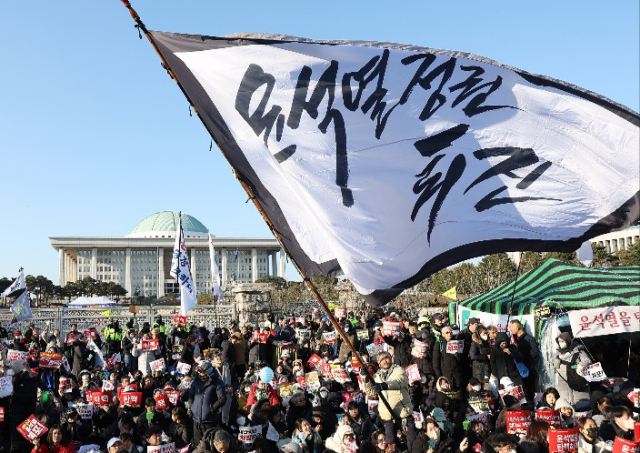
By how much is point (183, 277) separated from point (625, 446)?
44.1ft

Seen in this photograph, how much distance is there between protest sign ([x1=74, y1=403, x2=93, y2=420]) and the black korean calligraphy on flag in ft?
19.1

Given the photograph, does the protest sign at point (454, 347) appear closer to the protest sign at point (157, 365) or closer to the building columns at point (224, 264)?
the protest sign at point (157, 365)

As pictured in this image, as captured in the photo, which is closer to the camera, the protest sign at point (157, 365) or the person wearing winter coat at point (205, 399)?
the person wearing winter coat at point (205, 399)

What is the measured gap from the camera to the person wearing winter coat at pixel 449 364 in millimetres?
10078

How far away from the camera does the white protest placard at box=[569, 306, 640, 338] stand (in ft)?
33.5

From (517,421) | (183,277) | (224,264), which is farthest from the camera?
(224,264)

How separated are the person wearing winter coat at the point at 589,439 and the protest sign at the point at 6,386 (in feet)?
23.8

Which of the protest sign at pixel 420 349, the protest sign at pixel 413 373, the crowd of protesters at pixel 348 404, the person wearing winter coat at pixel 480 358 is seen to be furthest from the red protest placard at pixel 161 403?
the person wearing winter coat at pixel 480 358

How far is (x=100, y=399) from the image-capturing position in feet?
30.9

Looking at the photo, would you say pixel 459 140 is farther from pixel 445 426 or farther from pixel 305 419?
pixel 305 419

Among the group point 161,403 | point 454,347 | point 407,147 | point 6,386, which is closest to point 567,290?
point 454,347

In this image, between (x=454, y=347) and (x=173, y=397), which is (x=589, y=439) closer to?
(x=454, y=347)

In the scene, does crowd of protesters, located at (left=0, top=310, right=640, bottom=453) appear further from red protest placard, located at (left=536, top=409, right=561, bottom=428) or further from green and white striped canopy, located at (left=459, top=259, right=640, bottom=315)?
green and white striped canopy, located at (left=459, top=259, right=640, bottom=315)

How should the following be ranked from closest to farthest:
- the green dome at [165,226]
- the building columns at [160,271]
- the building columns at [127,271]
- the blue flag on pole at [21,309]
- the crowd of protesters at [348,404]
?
the crowd of protesters at [348,404]
the blue flag on pole at [21,309]
the building columns at [160,271]
the building columns at [127,271]
the green dome at [165,226]
